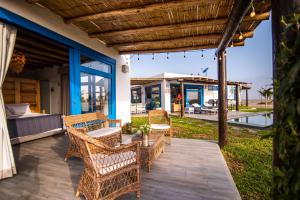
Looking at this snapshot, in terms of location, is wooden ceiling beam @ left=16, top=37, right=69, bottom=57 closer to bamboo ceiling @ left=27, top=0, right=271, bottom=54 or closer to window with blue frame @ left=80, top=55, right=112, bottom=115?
window with blue frame @ left=80, top=55, right=112, bottom=115

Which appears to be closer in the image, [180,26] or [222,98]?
[180,26]

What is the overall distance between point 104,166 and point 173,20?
326cm

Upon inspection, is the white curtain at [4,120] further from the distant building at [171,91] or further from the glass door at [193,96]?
the glass door at [193,96]

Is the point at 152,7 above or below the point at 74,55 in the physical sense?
above

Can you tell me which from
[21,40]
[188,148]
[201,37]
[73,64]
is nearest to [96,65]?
[73,64]

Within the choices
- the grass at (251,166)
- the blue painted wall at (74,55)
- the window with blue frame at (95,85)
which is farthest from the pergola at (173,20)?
the window with blue frame at (95,85)

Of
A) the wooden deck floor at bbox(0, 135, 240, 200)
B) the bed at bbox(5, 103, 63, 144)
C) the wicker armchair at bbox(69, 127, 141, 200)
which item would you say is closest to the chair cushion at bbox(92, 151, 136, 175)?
the wicker armchair at bbox(69, 127, 141, 200)

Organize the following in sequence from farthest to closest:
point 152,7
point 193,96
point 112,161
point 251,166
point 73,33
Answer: point 193,96 < point 73,33 < point 251,166 < point 152,7 < point 112,161

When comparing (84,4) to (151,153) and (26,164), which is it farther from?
(26,164)

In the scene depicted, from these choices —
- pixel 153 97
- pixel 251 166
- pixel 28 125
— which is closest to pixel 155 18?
pixel 251 166

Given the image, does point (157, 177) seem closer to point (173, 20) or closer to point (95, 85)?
point (173, 20)

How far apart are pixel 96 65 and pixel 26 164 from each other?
320 cm

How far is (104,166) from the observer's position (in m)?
2.09

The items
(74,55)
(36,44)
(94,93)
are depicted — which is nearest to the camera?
(74,55)
